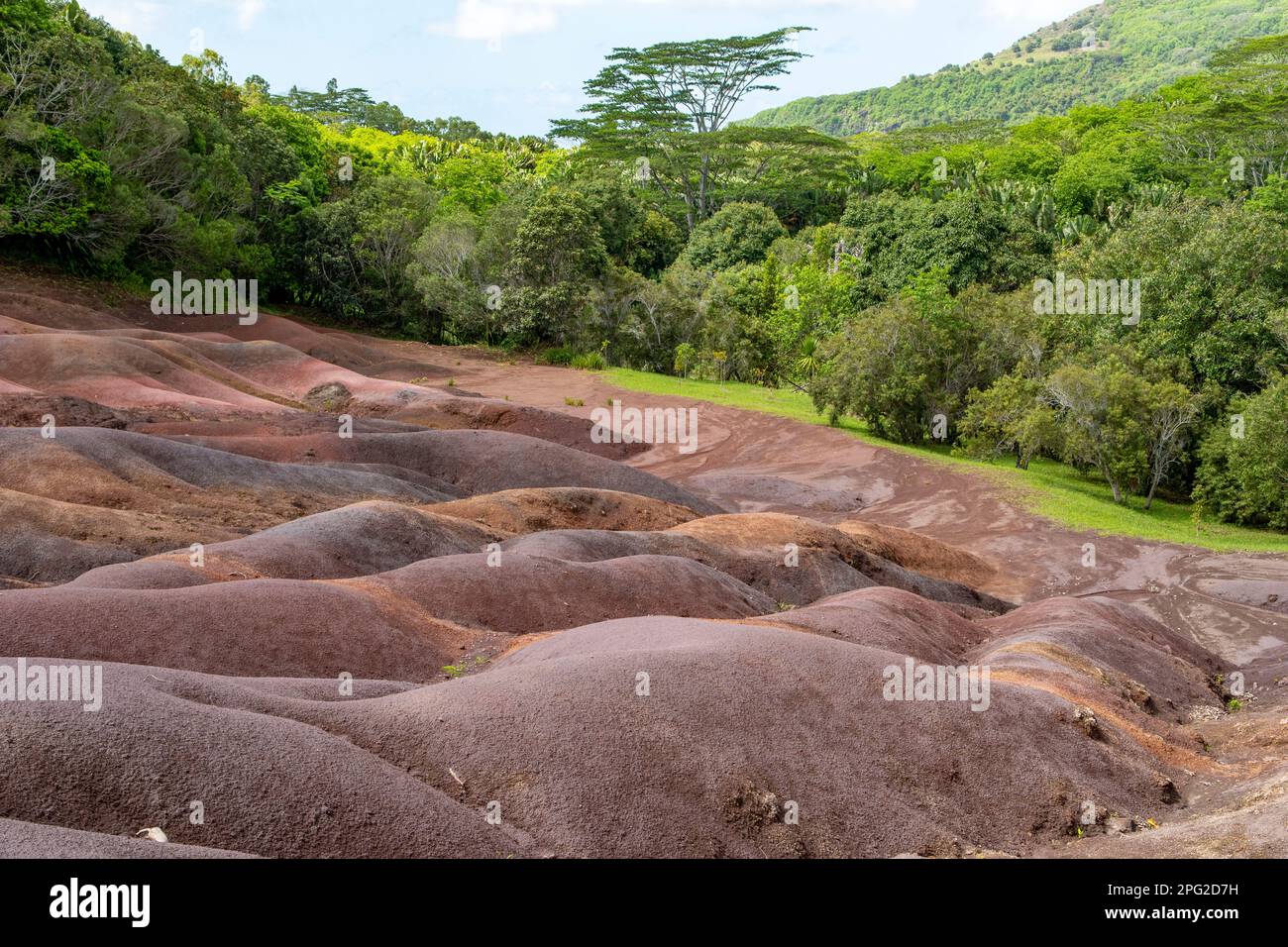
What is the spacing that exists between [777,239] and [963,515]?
35.5 m

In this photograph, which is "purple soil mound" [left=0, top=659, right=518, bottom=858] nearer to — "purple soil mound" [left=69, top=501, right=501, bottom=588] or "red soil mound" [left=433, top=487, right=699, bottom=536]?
"purple soil mound" [left=69, top=501, right=501, bottom=588]

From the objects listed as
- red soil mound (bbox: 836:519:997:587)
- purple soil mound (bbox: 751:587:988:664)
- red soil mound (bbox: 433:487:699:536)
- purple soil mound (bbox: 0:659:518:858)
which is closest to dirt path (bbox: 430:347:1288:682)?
red soil mound (bbox: 836:519:997:587)

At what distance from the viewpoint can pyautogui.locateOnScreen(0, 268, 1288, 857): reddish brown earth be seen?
27.1 ft

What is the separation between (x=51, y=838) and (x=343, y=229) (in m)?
57.1

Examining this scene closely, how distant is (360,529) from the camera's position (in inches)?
774

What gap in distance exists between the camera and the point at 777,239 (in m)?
63.4

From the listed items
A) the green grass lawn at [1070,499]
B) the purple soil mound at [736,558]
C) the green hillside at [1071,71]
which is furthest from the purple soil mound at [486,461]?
the green hillside at [1071,71]

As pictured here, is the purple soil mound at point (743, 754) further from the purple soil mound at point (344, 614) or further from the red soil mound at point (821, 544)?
the red soil mound at point (821, 544)

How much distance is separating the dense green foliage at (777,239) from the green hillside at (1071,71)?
273ft

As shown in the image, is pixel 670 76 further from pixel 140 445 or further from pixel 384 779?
pixel 384 779

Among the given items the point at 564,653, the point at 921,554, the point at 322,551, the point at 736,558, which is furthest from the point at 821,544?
the point at 564,653

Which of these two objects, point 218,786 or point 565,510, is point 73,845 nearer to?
point 218,786

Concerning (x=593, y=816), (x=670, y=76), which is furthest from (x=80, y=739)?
(x=670, y=76)

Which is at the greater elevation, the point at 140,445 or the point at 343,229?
the point at 343,229
